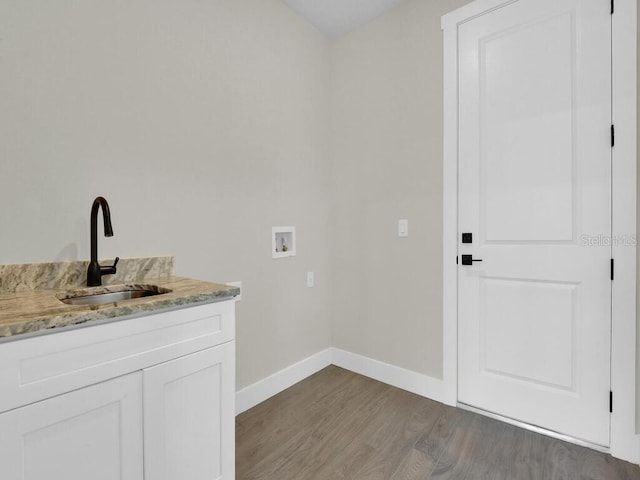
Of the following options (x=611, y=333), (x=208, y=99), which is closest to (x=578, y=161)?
(x=611, y=333)

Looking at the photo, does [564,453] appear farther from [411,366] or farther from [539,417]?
[411,366]

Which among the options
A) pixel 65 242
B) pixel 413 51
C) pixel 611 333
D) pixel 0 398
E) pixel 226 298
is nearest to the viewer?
pixel 0 398

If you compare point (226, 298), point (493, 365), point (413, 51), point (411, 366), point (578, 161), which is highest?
point (413, 51)

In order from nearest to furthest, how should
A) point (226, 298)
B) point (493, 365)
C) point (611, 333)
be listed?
point (226, 298)
point (611, 333)
point (493, 365)

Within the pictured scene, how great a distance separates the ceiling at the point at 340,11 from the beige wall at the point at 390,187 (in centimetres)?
6

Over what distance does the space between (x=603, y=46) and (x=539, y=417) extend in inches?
75.7

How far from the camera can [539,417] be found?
1.71 meters

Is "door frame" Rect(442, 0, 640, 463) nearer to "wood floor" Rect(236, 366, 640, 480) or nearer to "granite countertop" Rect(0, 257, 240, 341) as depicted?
"wood floor" Rect(236, 366, 640, 480)

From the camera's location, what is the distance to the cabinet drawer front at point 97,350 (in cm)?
74

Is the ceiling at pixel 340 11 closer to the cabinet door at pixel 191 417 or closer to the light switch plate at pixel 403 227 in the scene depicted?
the light switch plate at pixel 403 227

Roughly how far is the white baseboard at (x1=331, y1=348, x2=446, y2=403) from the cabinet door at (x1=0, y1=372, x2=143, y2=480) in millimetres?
1715

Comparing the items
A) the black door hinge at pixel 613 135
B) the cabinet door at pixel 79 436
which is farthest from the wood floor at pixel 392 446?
the black door hinge at pixel 613 135

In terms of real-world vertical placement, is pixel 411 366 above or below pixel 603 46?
below

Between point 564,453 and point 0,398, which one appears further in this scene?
point 564,453
